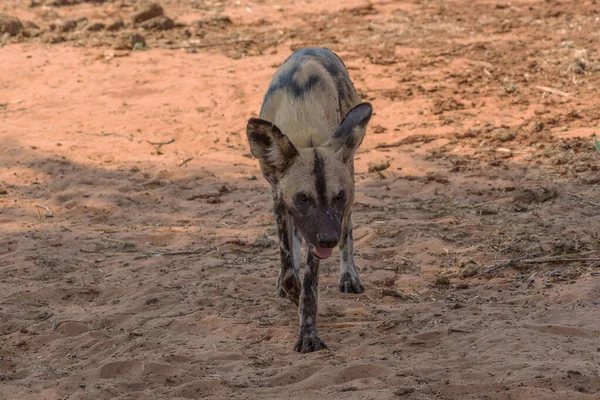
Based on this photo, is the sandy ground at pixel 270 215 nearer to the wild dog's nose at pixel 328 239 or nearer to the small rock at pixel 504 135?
the small rock at pixel 504 135

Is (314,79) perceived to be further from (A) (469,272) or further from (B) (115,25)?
(B) (115,25)

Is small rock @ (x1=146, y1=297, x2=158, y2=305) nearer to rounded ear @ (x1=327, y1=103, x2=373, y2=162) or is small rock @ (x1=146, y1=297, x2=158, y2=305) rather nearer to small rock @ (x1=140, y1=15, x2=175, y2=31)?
rounded ear @ (x1=327, y1=103, x2=373, y2=162)

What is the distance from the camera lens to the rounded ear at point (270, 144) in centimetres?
466

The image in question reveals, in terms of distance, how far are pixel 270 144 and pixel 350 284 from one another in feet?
4.96

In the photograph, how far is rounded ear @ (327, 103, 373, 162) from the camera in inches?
192

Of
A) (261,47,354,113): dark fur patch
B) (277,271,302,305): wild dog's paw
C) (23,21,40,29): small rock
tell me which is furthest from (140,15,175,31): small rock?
(277,271,302,305): wild dog's paw

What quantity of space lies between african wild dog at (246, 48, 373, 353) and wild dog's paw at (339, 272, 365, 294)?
1.15 feet

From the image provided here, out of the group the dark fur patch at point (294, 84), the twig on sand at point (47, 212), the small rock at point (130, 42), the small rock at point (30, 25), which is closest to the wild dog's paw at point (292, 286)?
the dark fur patch at point (294, 84)

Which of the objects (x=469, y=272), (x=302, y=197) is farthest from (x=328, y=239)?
(x=469, y=272)

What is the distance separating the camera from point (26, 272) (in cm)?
628

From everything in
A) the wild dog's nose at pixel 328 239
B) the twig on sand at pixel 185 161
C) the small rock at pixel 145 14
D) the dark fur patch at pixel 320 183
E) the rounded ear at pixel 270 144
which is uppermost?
the rounded ear at pixel 270 144

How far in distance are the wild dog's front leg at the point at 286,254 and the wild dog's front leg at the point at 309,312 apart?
349 mm

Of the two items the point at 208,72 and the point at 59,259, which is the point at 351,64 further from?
the point at 59,259

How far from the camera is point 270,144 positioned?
187 inches
